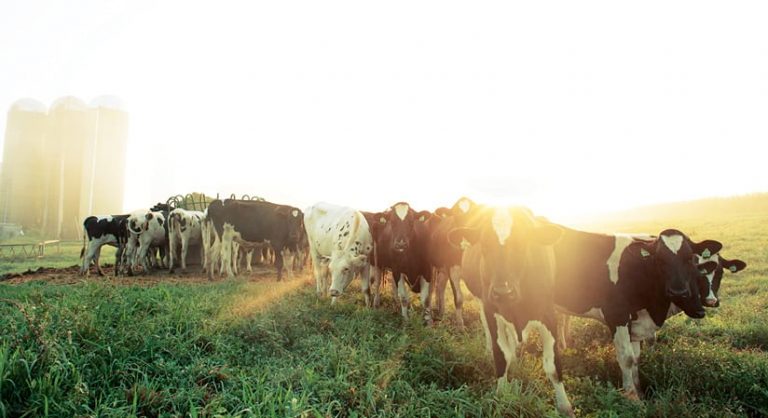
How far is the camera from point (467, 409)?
3906mm

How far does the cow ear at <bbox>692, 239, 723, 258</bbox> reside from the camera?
5338 mm

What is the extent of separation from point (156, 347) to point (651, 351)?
5.94 metres

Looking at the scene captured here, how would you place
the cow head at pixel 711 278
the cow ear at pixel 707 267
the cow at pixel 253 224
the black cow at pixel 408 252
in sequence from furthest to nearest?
the cow at pixel 253 224, the black cow at pixel 408 252, the cow ear at pixel 707 267, the cow head at pixel 711 278

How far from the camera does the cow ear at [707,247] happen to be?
534cm

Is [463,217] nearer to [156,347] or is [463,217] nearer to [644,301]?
[644,301]

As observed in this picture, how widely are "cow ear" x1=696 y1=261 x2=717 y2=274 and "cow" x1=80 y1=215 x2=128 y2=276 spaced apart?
1530 cm

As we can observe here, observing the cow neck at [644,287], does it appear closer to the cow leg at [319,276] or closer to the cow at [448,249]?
the cow at [448,249]

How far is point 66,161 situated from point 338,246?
62.0 metres

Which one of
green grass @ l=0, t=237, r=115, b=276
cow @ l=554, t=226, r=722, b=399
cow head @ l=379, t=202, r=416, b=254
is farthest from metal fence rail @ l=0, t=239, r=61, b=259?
cow @ l=554, t=226, r=722, b=399

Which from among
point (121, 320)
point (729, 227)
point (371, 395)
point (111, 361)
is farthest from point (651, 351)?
point (729, 227)

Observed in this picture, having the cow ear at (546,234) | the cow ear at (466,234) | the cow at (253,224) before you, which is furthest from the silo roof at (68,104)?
the cow ear at (546,234)

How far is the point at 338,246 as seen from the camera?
959 cm

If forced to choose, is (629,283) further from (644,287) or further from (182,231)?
(182,231)

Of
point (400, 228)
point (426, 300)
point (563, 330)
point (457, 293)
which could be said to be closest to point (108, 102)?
point (400, 228)
